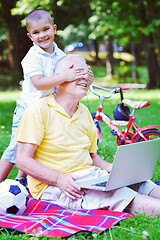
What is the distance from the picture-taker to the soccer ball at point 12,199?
293cm

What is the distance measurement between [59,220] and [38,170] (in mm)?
381

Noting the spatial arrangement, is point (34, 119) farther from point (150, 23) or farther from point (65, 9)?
point (65, 9)

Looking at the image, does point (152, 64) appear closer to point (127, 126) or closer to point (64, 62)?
point (127, 126)

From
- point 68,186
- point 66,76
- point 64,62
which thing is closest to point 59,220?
point 68,186

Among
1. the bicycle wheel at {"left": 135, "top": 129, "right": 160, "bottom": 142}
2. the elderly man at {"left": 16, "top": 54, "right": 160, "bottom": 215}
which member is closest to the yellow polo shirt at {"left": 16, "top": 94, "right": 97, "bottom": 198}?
the elderly man at {"left": 16, "top": 54, "right": 160, "bottom": 215}

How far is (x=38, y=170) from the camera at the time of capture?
2836 mm

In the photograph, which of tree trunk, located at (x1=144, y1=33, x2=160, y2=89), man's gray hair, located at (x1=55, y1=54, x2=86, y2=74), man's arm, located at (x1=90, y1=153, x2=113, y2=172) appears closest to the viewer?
man's gray hair, located at (x1=55, y1=54, x2=86, y2=74)

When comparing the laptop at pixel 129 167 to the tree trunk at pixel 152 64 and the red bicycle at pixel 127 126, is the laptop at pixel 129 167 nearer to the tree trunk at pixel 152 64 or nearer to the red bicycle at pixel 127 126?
the red bicycle at pixel 127 126

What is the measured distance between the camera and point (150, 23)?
13398 millimetres

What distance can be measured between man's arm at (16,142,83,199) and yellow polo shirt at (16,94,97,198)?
0.07 metres

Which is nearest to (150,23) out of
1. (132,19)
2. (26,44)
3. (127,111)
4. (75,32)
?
(132,19)

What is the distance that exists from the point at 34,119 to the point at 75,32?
67.6 ft

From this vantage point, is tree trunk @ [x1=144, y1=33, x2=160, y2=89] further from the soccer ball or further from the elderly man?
the soccer ball

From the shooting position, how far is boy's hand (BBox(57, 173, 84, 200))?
2.78 m
